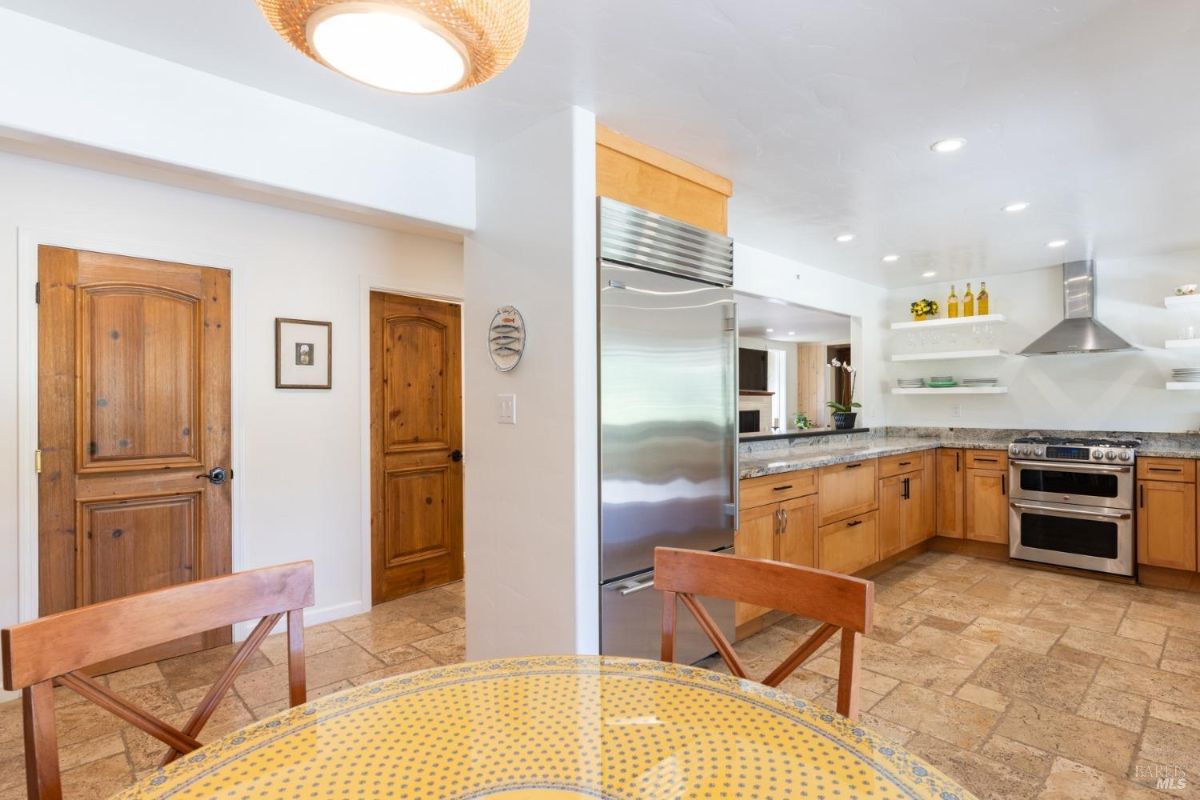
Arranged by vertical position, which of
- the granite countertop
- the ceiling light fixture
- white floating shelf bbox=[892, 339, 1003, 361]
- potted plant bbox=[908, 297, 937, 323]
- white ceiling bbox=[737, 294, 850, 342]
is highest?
potted plant bbox=[908, 297, 937, 323]

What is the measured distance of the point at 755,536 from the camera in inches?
125

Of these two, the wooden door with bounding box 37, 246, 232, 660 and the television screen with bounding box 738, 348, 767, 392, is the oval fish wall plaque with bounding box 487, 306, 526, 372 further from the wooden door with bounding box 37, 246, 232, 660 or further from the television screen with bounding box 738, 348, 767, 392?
the television screen with bounding box 738, 348, 767, 392

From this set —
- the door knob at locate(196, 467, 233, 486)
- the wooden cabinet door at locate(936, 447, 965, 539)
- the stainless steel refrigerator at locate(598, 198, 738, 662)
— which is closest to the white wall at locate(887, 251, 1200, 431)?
the wooden cabinet door at locate(936, 447, 965, 539)

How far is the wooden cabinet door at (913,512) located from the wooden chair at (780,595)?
12.4ft

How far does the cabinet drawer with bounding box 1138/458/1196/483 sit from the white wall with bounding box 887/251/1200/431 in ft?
2.27

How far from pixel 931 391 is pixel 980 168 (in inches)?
113

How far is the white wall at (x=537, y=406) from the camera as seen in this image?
2.33m

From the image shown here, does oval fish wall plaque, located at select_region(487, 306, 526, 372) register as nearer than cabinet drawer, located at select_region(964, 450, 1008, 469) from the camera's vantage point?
Yes

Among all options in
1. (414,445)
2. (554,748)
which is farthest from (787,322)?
(554,748)

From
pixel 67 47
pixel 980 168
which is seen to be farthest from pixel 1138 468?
pixel 67 47

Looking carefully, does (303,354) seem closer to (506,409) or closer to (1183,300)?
(506,409)

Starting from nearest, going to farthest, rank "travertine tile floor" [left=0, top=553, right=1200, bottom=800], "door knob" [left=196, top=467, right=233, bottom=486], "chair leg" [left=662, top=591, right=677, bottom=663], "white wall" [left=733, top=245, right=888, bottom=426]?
"chair leg" [left=662, top=591, right=677, bottom=663]
"travertine tile floor" [left=0, top=553, right=1200, bottom=800]
"door knob" [left=196, top=467, right=233, bottom=486]
"white wall" [left=733, top=245, right=888, bottom=426]

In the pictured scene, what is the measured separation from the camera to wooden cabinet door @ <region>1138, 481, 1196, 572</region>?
13.0ft

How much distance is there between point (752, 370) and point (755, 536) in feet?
6.03
